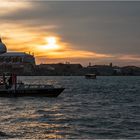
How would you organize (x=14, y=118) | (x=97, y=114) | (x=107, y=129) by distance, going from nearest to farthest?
1. (x=107, y=129)
2. (x=14, y=118)
3. (x=97, y=114)

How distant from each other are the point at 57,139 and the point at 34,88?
29.3 m

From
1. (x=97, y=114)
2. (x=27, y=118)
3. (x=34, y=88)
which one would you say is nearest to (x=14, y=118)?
(x=27, y=118)

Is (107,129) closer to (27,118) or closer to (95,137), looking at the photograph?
(95,137)

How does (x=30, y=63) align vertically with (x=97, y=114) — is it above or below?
above

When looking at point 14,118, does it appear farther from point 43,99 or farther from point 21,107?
point 43,99

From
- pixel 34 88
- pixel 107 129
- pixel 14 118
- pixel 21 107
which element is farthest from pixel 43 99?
pixel 107 129

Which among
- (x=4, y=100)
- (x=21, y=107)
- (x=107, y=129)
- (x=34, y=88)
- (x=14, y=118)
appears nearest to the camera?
(x=107, y=129)

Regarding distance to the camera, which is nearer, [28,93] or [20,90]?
[28,93]

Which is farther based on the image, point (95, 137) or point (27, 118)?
point (27, 118)

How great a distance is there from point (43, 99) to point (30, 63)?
4.20m

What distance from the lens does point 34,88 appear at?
5388cm

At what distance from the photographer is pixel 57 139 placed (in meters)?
24.8

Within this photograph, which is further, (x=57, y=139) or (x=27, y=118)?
(x=27, y=118)

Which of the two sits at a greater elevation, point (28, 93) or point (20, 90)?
point (20, 90)
